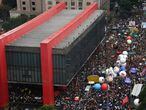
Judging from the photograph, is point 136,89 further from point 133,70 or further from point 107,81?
point 133,70

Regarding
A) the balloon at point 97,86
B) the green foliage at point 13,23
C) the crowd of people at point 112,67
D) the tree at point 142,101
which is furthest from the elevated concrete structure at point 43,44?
the green foliage at point 13,23

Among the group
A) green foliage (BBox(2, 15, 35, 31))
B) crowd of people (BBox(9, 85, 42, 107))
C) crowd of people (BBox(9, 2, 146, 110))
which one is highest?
green foliage (BBox(2, 15, 35, 31))

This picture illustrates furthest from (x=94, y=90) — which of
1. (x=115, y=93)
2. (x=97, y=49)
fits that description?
(x=97, y=49)

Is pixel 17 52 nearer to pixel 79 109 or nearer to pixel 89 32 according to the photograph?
pixel 79 109

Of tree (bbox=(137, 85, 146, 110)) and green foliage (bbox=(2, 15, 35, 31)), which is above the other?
green foliage (bbox=(2, 15, 35, 31))

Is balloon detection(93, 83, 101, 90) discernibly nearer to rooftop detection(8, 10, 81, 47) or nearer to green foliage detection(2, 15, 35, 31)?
rooftop detection(8, 10, 81, 47)

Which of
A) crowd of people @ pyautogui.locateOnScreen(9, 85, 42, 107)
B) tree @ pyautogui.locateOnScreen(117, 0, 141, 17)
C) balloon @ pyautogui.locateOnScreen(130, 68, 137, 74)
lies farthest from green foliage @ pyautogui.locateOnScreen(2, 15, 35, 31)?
balloon @ pyautogui.locateOnScreen(130, 68, 137, 74)

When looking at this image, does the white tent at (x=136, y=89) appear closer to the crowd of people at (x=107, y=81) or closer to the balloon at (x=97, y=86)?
the crowd of people at (x=107, y=81)

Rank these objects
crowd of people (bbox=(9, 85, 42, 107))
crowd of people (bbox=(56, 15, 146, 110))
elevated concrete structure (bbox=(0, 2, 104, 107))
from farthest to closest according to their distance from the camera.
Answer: crowd of people (bbox=(9, 85, 42, 107))
elevated concrete structure (bbox=(0, 2, 104, 107))
crowd of people (bbox=(56, 15, 146, 110))

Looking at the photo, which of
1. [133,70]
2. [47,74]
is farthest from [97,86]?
[133,70]
